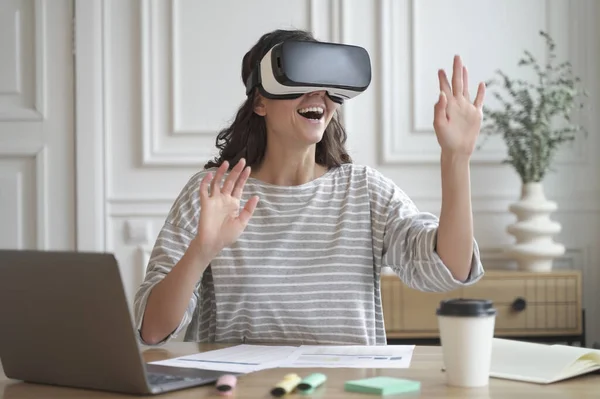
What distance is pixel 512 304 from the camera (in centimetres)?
299

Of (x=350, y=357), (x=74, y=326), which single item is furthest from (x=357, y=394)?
(x=74, y=326)

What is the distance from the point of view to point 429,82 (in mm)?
3381

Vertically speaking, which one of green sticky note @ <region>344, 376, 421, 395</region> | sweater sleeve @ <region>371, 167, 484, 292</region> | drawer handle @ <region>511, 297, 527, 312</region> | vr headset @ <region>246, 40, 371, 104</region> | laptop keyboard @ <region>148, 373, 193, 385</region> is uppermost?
vr headset @ <region>246, 40, 371, 104</region>

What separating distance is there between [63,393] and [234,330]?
57cm

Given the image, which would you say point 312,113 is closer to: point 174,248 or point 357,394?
point 174,248

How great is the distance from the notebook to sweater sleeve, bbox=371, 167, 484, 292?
0.24 metres

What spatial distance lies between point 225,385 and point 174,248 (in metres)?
0.64

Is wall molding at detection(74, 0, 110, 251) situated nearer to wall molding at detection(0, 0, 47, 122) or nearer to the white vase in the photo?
wall molding at detection(0, 0, 47, 122)

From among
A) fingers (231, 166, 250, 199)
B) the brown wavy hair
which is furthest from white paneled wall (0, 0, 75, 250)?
fingers (231, 166, 250, 199)

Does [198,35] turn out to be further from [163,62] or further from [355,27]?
[355,27]

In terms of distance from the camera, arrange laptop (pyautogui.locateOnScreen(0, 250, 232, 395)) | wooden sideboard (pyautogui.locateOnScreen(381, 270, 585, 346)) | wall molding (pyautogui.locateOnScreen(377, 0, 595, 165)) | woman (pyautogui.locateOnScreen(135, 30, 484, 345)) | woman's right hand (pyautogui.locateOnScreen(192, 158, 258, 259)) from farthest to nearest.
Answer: wall molding (pyautogui.locateOnScreen(377, 0, 595, 165))
wooden sideboard (pyautogui.locateOnScreen(381, 270, 585, 346))
woman (pyautogui.locateOnScreen(135, 30, 484, 345))
woman's right hand (pyautogui.locateOnScreen(192, 158, 258, 259))
laptop (pyautogui.locateOnScreen(0, 250, 232, 395))

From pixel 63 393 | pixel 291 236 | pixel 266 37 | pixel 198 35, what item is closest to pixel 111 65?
pixel 198 35

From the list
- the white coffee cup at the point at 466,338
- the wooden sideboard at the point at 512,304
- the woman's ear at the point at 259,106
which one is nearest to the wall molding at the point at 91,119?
the wooden sideboard at the point at 512,304

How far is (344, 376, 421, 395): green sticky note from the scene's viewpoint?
1.16m
